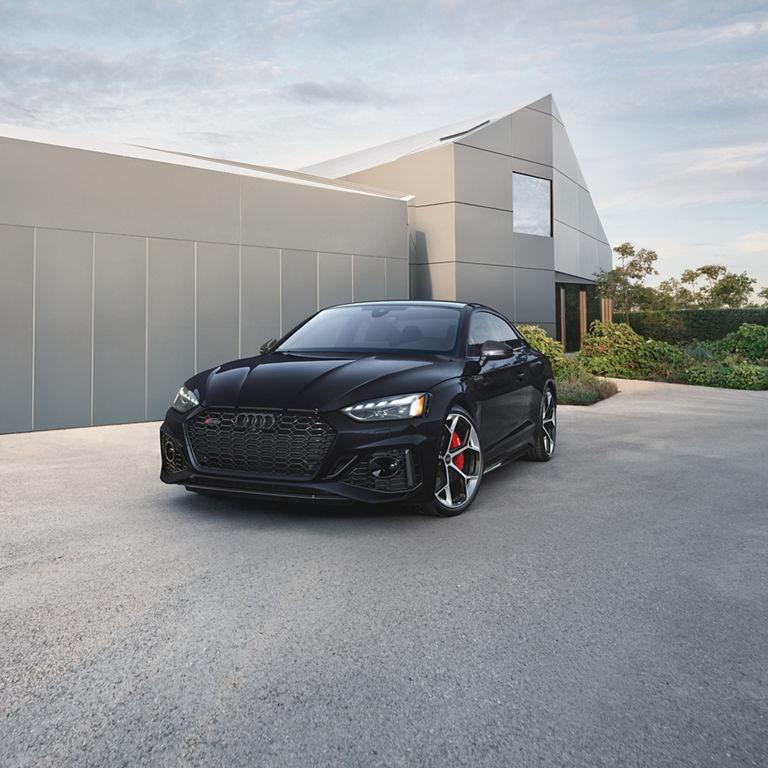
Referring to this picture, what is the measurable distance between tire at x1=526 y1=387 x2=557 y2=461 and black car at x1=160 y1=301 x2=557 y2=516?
3.77ft

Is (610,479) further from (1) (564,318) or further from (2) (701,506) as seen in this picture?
(1) (564,318)

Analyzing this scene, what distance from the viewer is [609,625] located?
3.16 metres

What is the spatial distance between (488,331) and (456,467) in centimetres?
176

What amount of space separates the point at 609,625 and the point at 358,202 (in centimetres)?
1189

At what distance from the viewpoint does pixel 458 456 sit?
201 inches

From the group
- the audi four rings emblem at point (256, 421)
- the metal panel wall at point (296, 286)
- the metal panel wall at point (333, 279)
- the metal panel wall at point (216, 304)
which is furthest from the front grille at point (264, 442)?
the metal panel wall at point (333, 279)

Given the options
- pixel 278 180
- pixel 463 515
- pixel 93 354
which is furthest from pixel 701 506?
pixel 278 180

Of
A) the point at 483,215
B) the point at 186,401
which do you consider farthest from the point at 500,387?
the point at 483,215

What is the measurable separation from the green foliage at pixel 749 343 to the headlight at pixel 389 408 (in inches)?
590

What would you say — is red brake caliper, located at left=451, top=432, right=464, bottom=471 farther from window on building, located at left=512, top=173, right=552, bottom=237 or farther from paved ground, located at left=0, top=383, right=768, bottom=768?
window on building, located at left=512, top=173, right=552, bottom=237

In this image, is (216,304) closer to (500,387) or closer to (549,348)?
(549,348)

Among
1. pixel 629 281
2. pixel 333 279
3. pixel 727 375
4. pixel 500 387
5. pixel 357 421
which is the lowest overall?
pixel 357 421

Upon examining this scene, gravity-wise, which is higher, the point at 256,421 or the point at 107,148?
the point at 107,148

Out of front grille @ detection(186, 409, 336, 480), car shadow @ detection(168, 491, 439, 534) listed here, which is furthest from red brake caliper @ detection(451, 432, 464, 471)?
front grille @ detection(186, 409, 336, 480)
